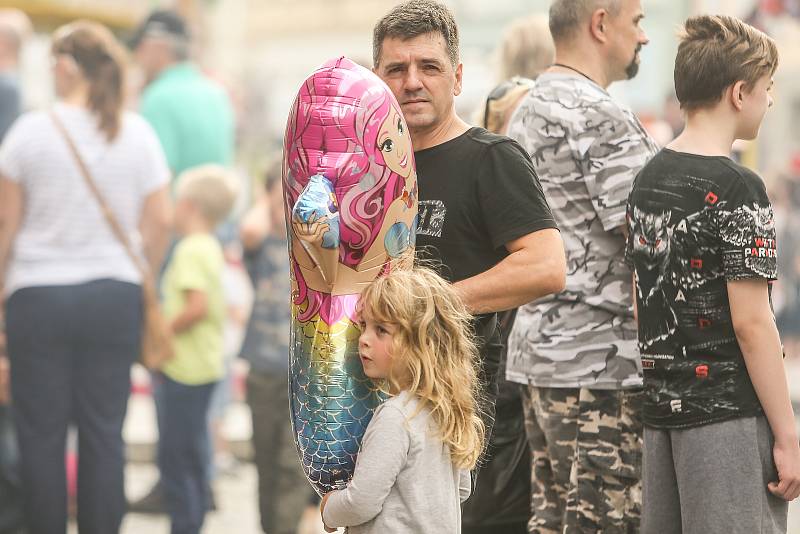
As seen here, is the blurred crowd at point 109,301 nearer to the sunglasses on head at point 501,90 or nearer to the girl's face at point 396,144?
the sunglasses on head at point 501,90

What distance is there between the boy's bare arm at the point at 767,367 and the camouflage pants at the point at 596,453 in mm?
551

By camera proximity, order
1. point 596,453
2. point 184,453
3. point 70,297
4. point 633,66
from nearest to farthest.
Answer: point 596,453 → point 633,66 → point 70,297 → point 184,453

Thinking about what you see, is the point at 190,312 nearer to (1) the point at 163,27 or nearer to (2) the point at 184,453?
(2) the point at 184,453

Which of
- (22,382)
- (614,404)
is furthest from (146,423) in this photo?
(614,404)

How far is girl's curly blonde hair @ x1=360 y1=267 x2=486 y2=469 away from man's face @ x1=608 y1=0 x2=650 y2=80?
4.04 feet

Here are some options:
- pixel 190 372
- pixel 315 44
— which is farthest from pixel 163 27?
pixel 315 44

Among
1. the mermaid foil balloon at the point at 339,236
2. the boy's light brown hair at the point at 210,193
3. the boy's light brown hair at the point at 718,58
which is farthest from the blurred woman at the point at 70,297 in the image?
the boy's light brown hair at the point at 718,58

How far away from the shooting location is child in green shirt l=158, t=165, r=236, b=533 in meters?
5.84

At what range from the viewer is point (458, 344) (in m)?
3.05

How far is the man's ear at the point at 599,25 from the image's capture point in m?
3.91

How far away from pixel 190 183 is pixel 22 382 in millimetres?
1575

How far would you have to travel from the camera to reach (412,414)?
298 cm

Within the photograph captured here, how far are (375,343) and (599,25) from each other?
4.78 feet

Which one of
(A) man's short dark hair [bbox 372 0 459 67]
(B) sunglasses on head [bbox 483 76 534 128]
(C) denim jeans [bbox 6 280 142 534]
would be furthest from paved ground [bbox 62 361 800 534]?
(A) man's short dark hair [bbox 372 0 459 67]
